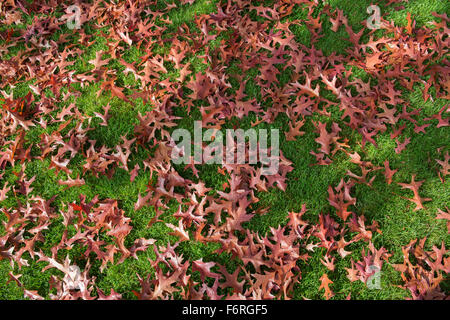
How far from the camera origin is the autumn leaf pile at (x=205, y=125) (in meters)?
2.36

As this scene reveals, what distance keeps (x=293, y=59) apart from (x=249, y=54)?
0.42m

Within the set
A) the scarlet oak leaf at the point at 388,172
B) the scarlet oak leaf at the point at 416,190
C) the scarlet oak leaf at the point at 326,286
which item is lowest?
the scarlet oak leaf at the point at 326,286

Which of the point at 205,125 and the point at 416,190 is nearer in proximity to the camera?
the point at 416,190

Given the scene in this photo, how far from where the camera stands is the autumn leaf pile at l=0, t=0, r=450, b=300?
236 cm

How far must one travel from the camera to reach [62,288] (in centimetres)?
235

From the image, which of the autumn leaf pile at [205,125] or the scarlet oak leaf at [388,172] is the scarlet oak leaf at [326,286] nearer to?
the autumn leaf pile at [205,125]

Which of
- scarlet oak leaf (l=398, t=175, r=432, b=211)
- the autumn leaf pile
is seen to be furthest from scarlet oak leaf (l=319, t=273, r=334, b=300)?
scarlet oak leaf (l=398, t=175, r=432, b=211)

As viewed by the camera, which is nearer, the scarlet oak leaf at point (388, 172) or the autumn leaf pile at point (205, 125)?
the autumn leaf pile at point (205, 125)

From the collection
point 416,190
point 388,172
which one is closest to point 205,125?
point 388,172

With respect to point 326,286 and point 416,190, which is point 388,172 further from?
point 326,286

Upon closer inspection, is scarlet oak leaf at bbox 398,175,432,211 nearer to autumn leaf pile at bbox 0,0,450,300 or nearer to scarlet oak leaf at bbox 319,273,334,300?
autumn leaf pile at bbox 0,0,450,300

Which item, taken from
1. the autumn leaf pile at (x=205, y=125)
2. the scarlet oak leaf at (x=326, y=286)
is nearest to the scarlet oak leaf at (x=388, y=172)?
Answer: the autumn leaf pile at (x=205, y=125)

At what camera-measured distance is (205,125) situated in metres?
2.91
